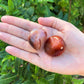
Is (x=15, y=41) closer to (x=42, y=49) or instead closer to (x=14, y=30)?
(x=14, y=30)

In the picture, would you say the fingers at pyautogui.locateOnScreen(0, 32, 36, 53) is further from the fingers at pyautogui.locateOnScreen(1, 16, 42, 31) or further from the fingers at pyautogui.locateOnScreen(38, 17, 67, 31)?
the fingers at pyautogui.locateOnScreen(38, 17, 67, 31)

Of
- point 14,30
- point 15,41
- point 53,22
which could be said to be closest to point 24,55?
point 15,41

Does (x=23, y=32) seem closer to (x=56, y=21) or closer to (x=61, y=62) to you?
(x=56, y=21)

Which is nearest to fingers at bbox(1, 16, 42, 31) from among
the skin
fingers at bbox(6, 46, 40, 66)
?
the skin

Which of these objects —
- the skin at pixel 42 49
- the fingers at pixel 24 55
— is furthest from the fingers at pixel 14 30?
the fingers at pixel 24 55

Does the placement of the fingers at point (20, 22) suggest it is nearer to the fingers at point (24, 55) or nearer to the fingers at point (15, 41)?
the fingers at point (15, 41)
